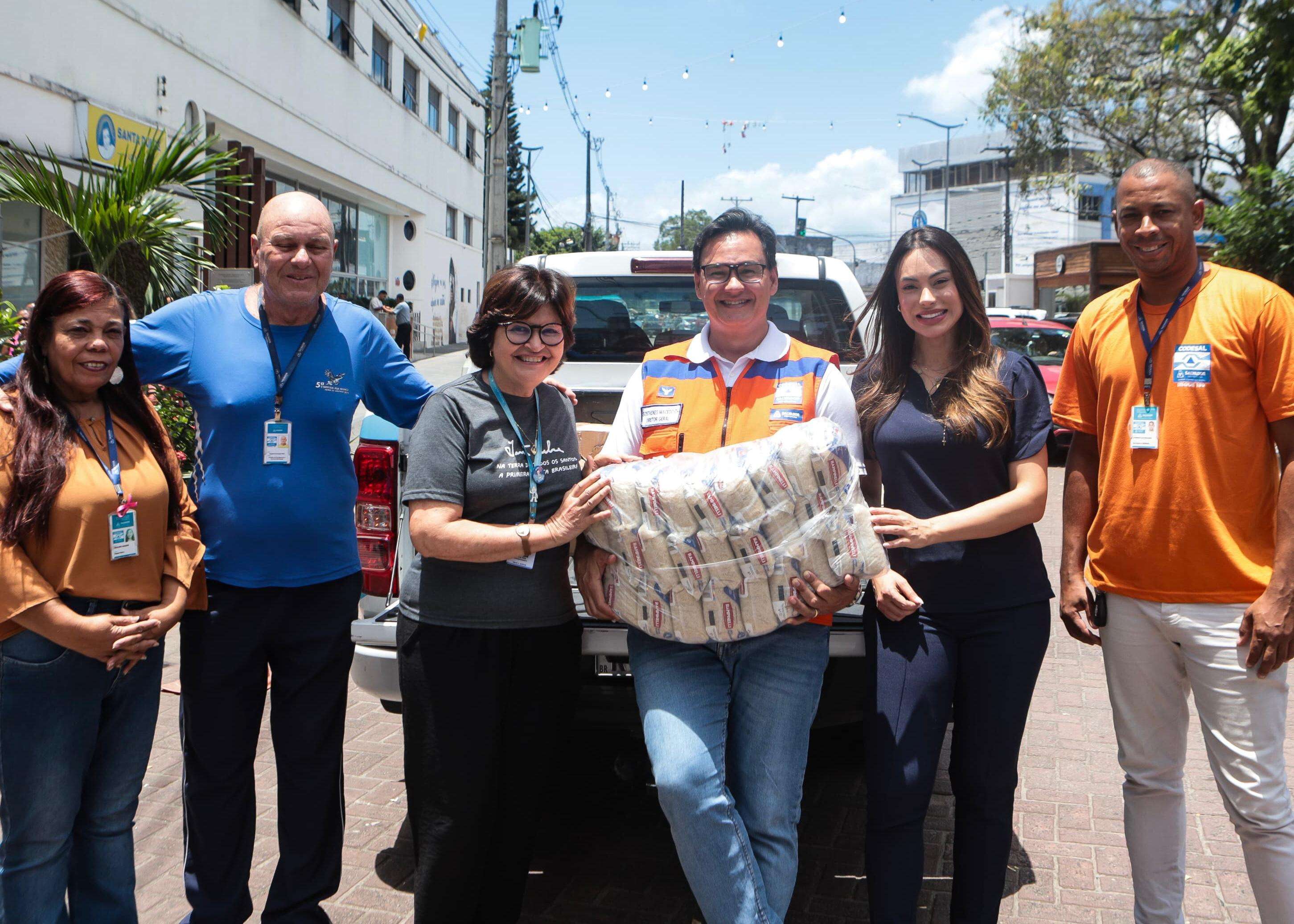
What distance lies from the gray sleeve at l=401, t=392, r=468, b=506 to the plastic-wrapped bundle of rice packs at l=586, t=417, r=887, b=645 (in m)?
0.38

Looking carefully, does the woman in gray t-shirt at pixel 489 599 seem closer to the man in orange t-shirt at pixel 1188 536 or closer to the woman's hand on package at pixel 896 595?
the woman's hand on package at pixel 896 595

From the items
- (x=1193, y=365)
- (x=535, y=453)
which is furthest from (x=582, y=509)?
(x=1193, y=365)

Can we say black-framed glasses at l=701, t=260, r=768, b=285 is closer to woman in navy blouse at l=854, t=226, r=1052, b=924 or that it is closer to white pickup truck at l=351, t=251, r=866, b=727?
woman in navy blouse at l=854, t=226, r=1052, b=924

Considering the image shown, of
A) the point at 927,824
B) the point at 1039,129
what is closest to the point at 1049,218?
the point at 1039,129

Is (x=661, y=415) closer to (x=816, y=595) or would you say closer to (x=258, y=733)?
(x=816, y=595)

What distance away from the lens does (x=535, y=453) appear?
280 centimetres

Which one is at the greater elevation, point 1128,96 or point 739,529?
point 1128,96

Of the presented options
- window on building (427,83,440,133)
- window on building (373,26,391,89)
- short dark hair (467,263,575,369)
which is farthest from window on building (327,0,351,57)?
short dark hair (467,263,575,369)

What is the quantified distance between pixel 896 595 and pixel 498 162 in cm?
1595

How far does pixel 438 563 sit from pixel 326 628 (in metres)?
0.47

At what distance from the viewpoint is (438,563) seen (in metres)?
2.80

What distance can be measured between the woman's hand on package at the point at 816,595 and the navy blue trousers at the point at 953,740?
0.28 m

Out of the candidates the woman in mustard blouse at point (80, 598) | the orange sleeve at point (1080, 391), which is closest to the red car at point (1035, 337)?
the orange sleeve at point (1080, 391)

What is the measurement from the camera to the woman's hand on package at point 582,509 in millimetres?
2627
